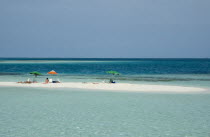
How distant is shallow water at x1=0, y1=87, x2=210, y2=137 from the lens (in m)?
14.0

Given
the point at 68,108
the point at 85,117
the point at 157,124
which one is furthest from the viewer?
the point at 68,108

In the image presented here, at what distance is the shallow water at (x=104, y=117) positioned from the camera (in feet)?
45.9

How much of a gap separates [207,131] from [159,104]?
8259mm

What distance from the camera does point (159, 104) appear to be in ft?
73.6

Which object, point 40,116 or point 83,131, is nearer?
point 83,131

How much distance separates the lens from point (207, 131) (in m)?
14.2

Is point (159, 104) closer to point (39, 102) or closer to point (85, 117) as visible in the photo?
point (85, 117)

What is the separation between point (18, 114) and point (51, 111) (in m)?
2.10

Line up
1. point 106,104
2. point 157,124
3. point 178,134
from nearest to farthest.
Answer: point 178,134, point 157,124, point 106,104

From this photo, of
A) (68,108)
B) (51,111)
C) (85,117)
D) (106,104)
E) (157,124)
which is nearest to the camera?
(157,124)

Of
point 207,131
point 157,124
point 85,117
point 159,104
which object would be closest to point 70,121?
point 85,117

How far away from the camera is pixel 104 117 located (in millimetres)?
17375

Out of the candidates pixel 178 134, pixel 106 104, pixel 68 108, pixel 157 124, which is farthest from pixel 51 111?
pixel 178 134

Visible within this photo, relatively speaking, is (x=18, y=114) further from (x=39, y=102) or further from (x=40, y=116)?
(x=39, y=102)
